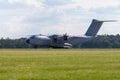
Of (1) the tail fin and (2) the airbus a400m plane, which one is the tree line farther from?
(2) the airbus a400m plane

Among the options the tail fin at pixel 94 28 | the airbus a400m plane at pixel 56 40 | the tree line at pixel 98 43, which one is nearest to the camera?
the airbus a400m plane at pixel 56 40

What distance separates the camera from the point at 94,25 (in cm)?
12688

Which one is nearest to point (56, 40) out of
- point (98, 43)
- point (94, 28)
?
point (94, 28)

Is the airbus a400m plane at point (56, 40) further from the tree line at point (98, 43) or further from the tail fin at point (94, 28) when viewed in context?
the tree line at point (98, 43)

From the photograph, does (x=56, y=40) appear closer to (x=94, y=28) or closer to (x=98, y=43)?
(x=94, y=28)

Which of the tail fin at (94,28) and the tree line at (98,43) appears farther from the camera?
the tree line at (98,43)

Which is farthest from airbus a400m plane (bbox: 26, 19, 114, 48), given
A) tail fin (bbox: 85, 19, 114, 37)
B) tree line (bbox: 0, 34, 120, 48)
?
tree line (bbox: 0, 34, 120, 48)

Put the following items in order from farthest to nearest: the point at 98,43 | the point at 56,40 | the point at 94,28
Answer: the point at 98,43 → the point at 94,28 → the point at 56,40

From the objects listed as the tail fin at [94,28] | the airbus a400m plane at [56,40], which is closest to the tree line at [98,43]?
the tail fin at [94,28]

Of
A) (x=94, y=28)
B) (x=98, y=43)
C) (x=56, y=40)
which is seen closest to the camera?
(x=56, y=40)

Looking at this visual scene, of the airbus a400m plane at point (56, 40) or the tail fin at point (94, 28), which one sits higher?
the tail fin at point (94, 28)

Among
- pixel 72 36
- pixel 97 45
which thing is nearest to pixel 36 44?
pixel 72 36

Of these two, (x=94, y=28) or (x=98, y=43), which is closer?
(x=94, y=28)

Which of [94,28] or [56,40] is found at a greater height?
[94,28]
